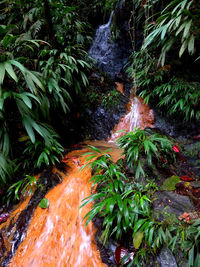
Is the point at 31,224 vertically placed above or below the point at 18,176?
below

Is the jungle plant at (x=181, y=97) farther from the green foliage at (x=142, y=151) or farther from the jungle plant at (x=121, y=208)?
the jungle plant at (x=121, y=208)

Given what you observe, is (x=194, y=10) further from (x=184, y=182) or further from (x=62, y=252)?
(x=62, y=252)

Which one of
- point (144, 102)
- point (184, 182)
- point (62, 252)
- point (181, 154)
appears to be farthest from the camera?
point (144, 102)

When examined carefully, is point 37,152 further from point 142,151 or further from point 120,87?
point 120,87

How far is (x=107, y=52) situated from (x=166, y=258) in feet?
17.6

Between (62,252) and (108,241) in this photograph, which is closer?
(108,241)

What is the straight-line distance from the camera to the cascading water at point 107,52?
4.88m

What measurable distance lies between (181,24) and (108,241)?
312 cm

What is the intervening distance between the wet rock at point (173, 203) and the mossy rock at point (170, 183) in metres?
0.06

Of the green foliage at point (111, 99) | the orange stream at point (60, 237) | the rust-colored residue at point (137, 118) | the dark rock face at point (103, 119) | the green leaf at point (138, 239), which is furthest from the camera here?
the green foliage at point (111, 99)

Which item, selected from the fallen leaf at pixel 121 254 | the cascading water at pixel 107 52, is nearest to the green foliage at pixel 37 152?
the fallen leaf at pixel 121 254

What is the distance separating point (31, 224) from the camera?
1.84 meters

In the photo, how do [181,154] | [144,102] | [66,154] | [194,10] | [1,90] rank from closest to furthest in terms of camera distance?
[1,90] < [194,10] < [181,154] < [66,154] < [144,102]

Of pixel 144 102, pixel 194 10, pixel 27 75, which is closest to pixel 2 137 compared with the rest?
pixel 27 75
